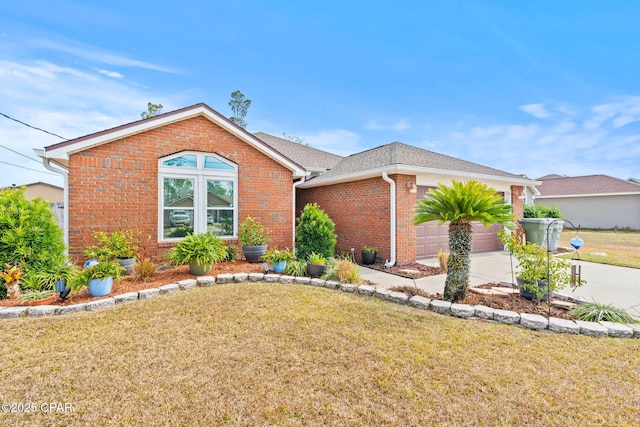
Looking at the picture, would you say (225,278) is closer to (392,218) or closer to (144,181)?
(144,181)

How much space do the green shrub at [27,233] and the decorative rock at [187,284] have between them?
7.37 feet

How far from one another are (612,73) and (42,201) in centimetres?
2038

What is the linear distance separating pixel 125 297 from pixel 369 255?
6423 millimetres

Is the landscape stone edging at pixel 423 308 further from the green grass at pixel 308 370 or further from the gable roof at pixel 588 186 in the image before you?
the gable roof at pixel 588 186

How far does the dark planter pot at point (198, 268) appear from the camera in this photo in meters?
6.52

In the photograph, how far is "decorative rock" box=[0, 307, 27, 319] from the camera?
436 cm

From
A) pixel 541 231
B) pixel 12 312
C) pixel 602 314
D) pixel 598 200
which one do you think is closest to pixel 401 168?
pixel 602 314

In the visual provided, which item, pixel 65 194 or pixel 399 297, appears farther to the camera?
pixel 65 194

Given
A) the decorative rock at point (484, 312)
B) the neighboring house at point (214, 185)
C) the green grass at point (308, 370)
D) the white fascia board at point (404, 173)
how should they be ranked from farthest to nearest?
the white fascia board at point (404, 173) → the neighboring house at point (214, 185) → the decorative rock at point (484, 312) → the green grass at point (308, 370)

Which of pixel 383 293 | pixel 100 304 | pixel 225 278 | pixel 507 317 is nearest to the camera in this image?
pixel 507 317

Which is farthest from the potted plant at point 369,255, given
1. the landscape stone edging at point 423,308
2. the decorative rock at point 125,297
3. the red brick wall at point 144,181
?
the decorative rock at point 125,297

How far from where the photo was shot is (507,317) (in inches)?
176

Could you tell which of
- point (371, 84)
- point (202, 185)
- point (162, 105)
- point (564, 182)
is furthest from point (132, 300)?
point (564, 182)

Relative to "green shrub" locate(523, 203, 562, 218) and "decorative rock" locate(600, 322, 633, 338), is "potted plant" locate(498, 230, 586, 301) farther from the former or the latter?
"green shrub" locate(523, 203, 562, 218)
